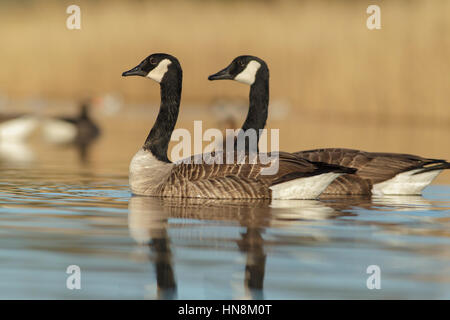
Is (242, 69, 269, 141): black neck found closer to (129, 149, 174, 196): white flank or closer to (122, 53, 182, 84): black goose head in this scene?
(122, 53, 182, 84): black goose head

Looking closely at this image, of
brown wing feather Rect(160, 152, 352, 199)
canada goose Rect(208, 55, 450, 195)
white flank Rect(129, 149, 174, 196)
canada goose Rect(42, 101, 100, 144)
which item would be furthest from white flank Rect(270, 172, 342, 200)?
canada goose Rect(42, 101, 100, 144)

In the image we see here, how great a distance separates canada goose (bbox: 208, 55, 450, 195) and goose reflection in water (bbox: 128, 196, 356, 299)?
1412 mm

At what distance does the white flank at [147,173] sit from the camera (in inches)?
446

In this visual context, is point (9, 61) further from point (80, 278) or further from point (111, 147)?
point (80, 278)

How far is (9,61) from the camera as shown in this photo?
3500cm

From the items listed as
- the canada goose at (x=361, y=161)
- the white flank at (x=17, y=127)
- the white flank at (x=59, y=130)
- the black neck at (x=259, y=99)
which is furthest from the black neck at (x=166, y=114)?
the white flank at (x=59, y=130)

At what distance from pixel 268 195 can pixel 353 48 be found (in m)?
19.5

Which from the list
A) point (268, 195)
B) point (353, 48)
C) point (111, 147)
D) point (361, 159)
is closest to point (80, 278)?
point (268, 195)

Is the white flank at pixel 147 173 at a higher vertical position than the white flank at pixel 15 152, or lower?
higher

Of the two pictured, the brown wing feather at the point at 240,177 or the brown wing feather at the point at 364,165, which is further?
the brown wing feather at the point at 364,165

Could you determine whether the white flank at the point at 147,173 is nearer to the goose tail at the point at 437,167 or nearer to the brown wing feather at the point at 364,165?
the brown wing feather at the point at 364,165

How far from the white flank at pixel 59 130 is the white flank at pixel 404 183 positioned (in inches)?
641

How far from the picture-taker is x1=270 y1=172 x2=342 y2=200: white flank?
10.9 meters

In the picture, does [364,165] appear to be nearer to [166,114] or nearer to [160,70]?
[166,114]
